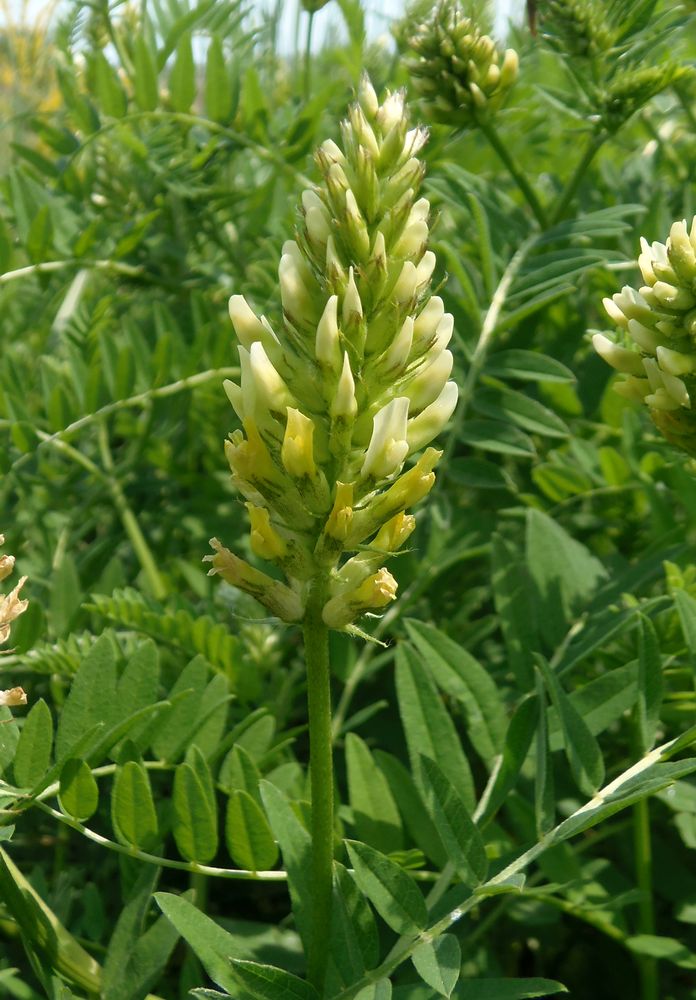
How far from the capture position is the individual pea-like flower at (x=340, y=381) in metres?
0.84

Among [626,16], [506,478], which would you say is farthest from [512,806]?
[626,16]

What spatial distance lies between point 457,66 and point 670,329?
2.28 ft

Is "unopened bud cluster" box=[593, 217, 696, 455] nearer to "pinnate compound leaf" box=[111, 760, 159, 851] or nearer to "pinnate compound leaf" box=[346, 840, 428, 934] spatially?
"pinnate compound leaf" box=[346, 840, 428, 934]

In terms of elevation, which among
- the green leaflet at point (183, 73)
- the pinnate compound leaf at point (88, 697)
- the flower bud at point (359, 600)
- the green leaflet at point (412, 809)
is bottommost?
the green leaflet at point (412, 809)

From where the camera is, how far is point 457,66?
1573 mm

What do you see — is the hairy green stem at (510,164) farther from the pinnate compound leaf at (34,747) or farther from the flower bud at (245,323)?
the pinnate compound leaf at (34,747)

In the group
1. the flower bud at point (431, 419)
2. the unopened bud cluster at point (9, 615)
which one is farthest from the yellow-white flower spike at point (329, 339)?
the unopened bud cluster at point (9, 615)

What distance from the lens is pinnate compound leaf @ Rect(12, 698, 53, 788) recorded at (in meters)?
1.04

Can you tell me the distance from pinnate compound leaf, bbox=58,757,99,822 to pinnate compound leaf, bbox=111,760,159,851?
0.02m

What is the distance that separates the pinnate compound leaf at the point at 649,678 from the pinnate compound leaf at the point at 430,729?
0.63ft

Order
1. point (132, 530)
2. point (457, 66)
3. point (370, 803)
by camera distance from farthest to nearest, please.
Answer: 1. point (132, 530)
2. point (457, 66)
3. point (370, 803)

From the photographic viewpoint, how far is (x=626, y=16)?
154 centimetres

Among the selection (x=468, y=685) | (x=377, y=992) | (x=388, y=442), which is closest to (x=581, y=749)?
(x=468, y=685)

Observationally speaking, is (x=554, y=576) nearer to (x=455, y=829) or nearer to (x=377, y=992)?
(x=455, y=829)
